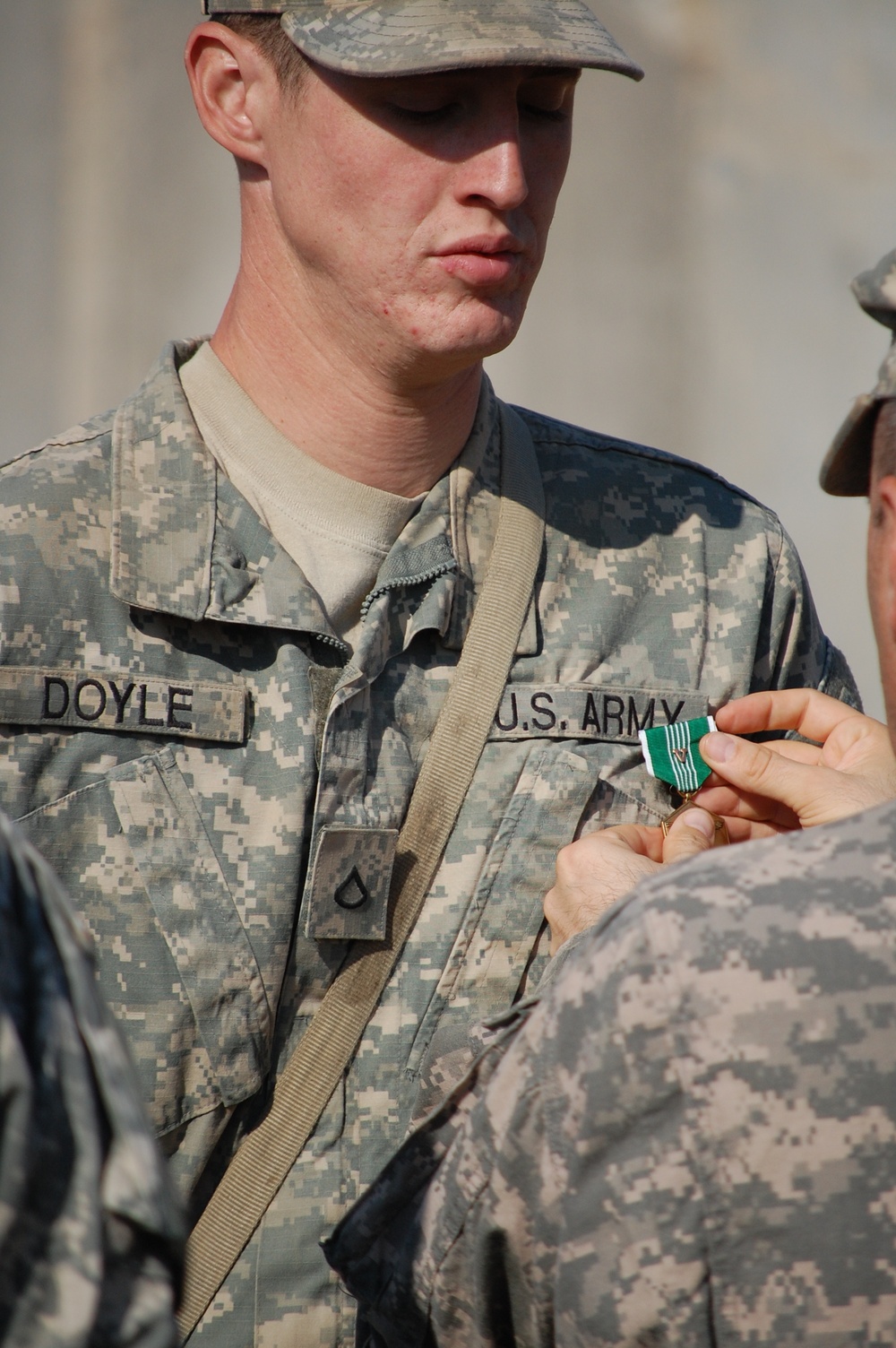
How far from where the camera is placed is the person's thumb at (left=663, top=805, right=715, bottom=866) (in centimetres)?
200

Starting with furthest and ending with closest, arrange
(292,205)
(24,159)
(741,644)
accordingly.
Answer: (24,159), (741,644), (292,205)

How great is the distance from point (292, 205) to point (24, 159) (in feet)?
9.91

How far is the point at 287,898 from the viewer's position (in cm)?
197

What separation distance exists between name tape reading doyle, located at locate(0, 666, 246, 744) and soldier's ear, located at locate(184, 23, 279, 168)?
34.7 inches

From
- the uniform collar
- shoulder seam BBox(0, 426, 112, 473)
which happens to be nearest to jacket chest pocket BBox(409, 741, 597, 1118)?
the uniform collar

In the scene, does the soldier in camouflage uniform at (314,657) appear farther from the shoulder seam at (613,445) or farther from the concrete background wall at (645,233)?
the concrete background wall at (645,233)

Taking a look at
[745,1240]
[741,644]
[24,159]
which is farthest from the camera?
[24,159]

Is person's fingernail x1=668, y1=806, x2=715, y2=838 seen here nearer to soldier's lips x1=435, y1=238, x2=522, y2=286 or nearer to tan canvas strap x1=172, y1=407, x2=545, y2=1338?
tan canvas strap x1=172, y1=407, x2=545, y2=1338

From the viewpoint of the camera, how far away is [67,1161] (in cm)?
88

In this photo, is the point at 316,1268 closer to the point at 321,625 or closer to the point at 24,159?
the point at 321,625

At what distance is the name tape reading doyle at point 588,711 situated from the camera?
218 cm

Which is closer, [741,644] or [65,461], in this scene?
[65,461]

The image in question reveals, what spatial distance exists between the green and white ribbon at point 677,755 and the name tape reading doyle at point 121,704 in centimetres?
67

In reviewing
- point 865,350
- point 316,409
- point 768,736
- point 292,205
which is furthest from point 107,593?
point 865,350
